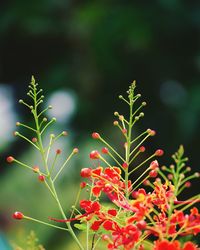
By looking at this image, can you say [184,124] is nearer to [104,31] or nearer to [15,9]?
[104,31]

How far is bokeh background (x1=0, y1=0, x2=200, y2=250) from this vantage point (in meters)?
4.42

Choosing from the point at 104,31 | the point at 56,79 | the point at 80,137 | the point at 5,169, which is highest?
the point at 104,31

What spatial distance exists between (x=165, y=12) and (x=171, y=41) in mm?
225

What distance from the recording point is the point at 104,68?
186 inches

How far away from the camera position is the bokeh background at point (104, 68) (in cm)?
442

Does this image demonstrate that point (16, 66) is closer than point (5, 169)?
No

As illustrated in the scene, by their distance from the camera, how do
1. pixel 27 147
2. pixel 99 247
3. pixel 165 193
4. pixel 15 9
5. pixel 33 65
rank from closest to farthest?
pixel 165 193 → pixel 99 247 → pixel 27 147 → pixel 15 9 → pixel 33 65

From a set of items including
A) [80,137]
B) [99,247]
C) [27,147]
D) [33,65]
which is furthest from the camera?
[33,65]

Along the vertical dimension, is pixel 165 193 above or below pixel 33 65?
above

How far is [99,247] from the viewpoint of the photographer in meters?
0.91

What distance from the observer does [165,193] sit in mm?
710

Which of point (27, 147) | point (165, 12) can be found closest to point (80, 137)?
point (27, 147)

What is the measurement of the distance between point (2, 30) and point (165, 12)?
131 cm

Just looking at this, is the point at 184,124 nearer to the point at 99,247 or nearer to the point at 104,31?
the point at 104,31
